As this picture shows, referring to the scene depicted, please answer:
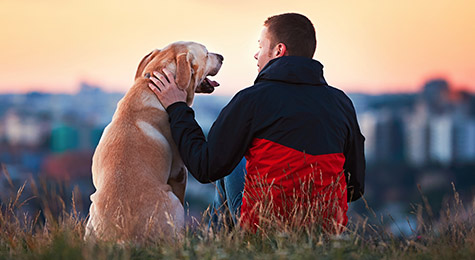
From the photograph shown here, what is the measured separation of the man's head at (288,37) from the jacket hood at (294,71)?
0.79 ft

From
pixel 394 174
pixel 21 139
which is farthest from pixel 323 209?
pixel 394 174

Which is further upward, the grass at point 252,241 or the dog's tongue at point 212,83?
the dog's tongue at point 212,83

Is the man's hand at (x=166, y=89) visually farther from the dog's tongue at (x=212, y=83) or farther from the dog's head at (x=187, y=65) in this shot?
the dog's tongue at (x=212, y=83)

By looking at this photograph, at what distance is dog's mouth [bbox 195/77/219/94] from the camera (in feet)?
16.6

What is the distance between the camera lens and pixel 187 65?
4.69 metres

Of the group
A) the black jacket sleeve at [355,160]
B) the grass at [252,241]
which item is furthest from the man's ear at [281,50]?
the grass at [252,241]

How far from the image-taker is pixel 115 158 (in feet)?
13.3

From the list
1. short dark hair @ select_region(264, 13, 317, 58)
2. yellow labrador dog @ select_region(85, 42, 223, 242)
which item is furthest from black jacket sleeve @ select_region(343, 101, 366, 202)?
yellow labrador dog @ select_region(85, 42, 223, 242)

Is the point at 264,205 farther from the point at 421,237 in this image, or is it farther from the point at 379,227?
the point at 421,237

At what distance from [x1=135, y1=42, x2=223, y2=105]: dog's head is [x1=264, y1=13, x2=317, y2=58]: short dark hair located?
80cm

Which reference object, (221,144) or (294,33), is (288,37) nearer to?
(294,33)

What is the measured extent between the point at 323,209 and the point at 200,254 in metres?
1.11

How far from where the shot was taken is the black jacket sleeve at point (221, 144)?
390 centimetres

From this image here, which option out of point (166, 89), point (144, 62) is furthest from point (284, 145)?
point (144, 62)
